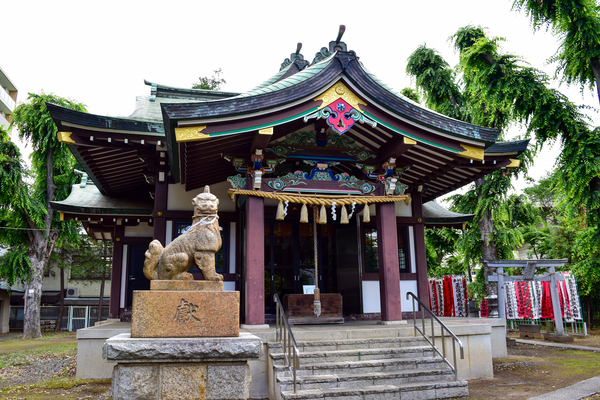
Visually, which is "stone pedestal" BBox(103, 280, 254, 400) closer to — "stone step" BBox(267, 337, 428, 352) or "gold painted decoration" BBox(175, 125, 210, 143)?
"stone step" BBox(267, 337, 428, 352)

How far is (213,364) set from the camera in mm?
4051

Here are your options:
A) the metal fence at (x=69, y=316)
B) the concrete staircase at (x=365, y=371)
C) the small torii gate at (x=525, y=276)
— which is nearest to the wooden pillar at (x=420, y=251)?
the small torii gate at (x=525, y=276)

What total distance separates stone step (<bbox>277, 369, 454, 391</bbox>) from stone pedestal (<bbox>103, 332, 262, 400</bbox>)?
5.75ft

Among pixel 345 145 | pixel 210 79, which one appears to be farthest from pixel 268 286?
pixel 210 79

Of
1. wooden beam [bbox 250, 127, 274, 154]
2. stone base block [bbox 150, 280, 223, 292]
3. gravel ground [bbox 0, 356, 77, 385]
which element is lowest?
gravel ground [bbox 0, 356, 77, 385]

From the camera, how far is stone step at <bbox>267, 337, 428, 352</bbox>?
21.2 ft

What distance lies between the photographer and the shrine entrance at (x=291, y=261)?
9570 millimetres

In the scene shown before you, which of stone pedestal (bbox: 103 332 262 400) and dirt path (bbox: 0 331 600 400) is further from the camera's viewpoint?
dirt path (bbox: 0 331 600 400)

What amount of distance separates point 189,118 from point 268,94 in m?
1.39

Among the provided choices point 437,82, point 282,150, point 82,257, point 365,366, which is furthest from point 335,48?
point 82,257

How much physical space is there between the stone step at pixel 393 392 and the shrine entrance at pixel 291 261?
3830 mm

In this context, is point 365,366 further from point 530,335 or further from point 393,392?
point 530,335

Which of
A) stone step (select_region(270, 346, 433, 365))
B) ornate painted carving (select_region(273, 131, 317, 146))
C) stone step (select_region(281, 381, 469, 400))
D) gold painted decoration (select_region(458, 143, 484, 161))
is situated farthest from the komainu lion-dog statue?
gold painted decoration (select_region(458, 143, 484, 161))

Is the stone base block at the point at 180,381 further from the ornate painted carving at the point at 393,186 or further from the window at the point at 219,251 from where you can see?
the ornate painted carving at the point at 393,186
